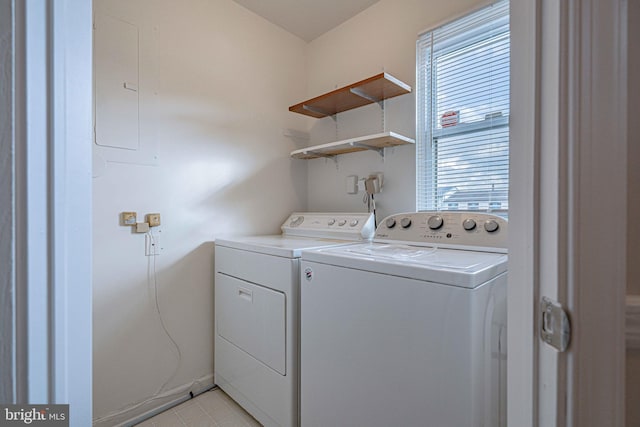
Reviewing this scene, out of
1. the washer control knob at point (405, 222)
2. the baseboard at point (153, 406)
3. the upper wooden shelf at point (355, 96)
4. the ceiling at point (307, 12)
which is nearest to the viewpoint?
the baseboard at point (153, 406)

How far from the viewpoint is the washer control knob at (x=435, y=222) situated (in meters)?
1.57

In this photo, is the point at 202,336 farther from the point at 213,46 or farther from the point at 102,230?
the point at 213,46

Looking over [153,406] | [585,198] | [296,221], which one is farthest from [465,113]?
[153,406]

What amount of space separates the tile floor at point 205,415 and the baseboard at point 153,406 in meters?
0.03

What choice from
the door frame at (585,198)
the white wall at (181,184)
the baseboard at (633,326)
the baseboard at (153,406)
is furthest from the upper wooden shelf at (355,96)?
the baseboard at (153,406)

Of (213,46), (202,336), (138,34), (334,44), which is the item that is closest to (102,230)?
(202,336)

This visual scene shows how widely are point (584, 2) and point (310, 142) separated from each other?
2272 millimetres

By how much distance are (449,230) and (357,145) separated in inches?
32.6

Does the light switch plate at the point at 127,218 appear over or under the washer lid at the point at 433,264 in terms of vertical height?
over

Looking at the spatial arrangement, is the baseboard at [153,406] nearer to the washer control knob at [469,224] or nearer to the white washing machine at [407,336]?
the white washing machine at [407,336]

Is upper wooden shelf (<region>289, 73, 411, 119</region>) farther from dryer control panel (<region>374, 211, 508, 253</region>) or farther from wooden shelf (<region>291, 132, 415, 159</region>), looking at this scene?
dryer control panel (<region>374, 211, 508, 253</region>)

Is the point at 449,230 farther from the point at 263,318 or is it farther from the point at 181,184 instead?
the point at 181,184

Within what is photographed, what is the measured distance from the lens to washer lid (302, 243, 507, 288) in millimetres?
904

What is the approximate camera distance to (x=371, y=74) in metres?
2.15
